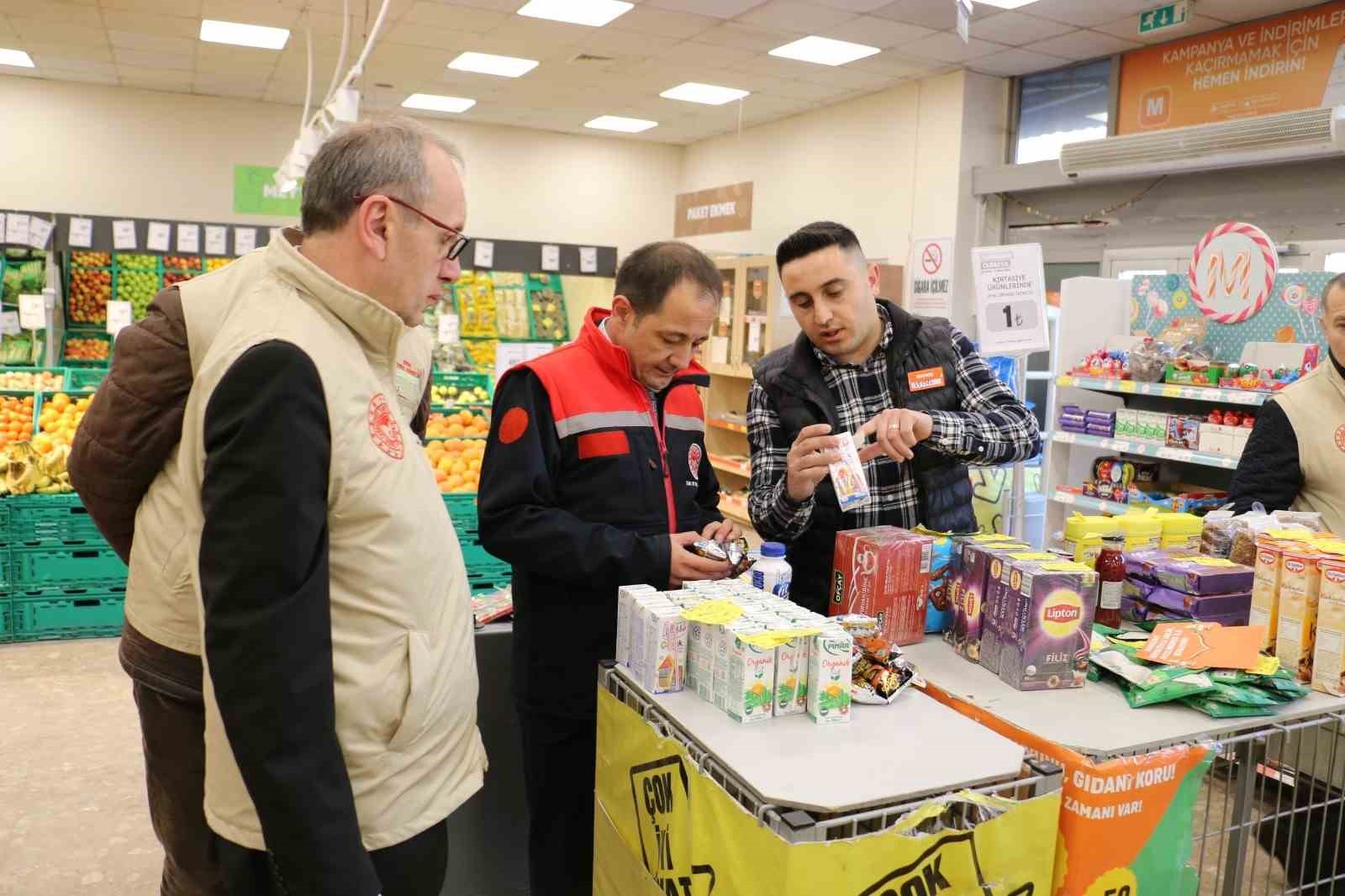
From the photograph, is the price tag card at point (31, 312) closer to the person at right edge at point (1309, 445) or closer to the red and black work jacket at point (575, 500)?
the red and black work jacket at point (575, 500)

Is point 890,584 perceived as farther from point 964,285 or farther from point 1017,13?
point 964,285

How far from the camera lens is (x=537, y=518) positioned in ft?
7.23

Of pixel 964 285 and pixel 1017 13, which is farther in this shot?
pixel 964 285

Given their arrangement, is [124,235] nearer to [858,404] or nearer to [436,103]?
[436,103]

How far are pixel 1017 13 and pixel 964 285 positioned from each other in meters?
2.75

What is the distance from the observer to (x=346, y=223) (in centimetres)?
144

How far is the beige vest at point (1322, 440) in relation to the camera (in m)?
3.07

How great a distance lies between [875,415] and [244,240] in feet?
21.0

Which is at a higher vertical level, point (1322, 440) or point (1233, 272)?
point (1233, 272)

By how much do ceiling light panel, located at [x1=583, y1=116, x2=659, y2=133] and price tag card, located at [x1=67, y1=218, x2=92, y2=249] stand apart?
6445 millimetres

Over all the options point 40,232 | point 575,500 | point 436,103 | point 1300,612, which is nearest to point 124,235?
point 40,232

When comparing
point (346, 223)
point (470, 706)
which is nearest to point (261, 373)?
point (346, 223)

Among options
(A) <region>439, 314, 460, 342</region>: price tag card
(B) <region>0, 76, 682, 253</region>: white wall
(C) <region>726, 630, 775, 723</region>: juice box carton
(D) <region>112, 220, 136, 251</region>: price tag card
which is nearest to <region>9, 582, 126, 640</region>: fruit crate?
(A) <region>439, 314, 460, 342</region>: price tag card

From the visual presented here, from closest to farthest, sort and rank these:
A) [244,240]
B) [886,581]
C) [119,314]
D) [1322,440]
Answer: [886,581] → [1322,440] → [119,314] → [244,240]
